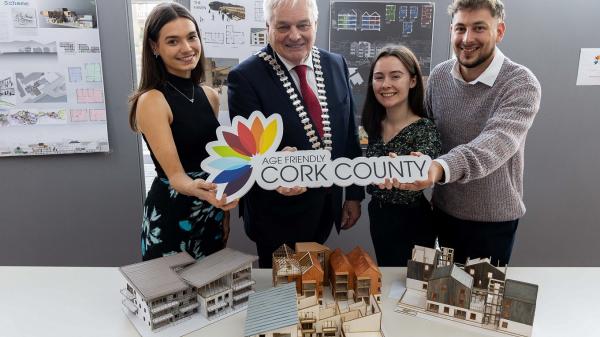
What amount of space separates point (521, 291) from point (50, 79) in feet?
8.77

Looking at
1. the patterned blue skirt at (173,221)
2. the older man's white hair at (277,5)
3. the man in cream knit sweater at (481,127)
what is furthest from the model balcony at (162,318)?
the older man's white hair at (277,5)

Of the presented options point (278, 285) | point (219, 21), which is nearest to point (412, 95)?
point (278, 285)

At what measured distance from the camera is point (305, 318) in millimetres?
1289

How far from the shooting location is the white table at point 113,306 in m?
1.34

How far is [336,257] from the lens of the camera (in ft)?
5.07

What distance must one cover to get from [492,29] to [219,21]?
1553 millimetres

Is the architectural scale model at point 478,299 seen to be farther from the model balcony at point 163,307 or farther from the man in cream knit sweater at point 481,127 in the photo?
the model balcony at point 163,307

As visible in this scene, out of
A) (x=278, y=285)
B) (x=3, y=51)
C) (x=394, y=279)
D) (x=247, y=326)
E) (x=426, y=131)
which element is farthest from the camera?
(x=3, y=51)

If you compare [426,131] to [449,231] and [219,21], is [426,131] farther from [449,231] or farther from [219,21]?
[219,21]

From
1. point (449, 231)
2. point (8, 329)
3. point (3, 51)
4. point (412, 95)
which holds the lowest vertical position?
point (8, 329)

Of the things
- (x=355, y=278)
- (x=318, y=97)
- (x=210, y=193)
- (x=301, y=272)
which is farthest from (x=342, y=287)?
(x=318, y=97)

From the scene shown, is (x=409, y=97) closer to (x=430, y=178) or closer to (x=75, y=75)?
(x=430, y=178)

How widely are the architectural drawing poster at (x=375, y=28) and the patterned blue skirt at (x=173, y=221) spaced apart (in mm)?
1333

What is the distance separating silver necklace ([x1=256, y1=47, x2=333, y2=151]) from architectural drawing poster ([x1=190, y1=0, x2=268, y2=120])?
89 centimetres
